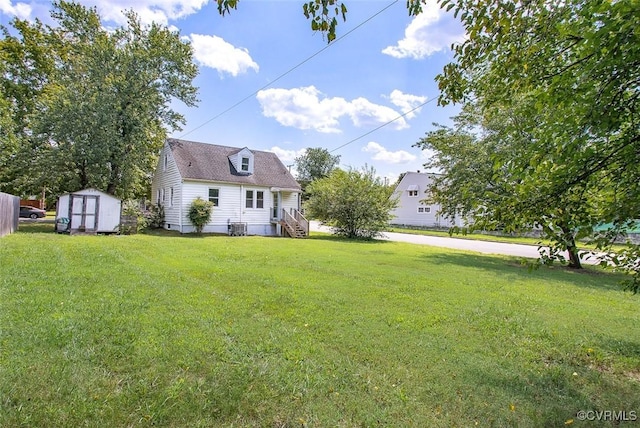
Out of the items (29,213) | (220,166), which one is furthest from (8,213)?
(29,213)

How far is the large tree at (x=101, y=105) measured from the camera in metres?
17.6

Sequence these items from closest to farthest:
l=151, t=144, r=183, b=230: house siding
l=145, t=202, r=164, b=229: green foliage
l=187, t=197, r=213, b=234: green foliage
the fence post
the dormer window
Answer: the fence post, l=187, t=197, r=213, b=234: green foliage, l=151, t=144, r=183, b=230: house siding, l=145, t=202, r=164, b=229: green foliage, the dormer window

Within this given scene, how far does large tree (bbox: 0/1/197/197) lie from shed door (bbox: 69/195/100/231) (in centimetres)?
248

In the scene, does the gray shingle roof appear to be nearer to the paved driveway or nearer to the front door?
the front door

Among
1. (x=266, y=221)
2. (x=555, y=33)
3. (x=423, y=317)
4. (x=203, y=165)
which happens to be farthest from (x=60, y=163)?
(x=555, y=33)

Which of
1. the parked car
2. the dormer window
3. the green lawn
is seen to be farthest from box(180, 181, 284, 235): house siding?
the parked car

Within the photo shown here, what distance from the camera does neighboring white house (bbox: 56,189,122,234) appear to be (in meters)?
15.9

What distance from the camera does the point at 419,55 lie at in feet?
30.8

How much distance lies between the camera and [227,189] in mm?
20938

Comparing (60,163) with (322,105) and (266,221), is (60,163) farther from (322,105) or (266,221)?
(322,105)

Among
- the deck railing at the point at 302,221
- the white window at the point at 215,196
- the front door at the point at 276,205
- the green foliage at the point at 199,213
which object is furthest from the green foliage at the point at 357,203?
the green foliage at the point at 199,213

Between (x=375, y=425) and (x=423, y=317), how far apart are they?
289 cm

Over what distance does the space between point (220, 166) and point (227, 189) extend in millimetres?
1747

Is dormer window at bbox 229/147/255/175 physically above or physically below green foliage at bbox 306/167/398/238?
above
